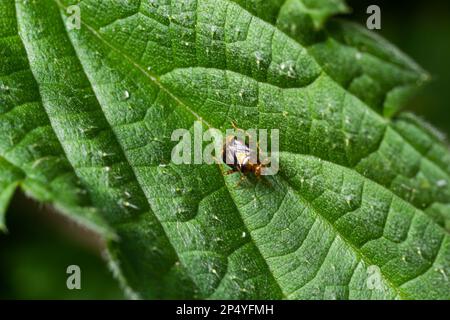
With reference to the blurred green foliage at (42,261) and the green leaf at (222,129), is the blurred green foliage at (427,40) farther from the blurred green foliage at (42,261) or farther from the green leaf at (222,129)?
the blurred green foliage at (42,261)

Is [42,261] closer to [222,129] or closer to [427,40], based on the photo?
[222,129]

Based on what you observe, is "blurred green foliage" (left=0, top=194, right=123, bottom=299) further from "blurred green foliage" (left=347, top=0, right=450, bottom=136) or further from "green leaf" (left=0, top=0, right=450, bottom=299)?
"blurred green foliage" (left=347, top=0, right=450, bottom=136)

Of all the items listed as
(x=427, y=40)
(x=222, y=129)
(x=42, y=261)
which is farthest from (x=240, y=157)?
(x=427, y=40)

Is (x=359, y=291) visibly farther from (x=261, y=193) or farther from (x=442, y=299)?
(x=261, y=193)

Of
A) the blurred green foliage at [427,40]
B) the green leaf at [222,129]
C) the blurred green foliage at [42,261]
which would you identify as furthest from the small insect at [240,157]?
the blurred green foliage at [427,40]

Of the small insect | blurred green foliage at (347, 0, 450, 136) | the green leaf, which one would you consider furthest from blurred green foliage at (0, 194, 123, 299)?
blurred green foliage at (347, 0, 450, 136)
